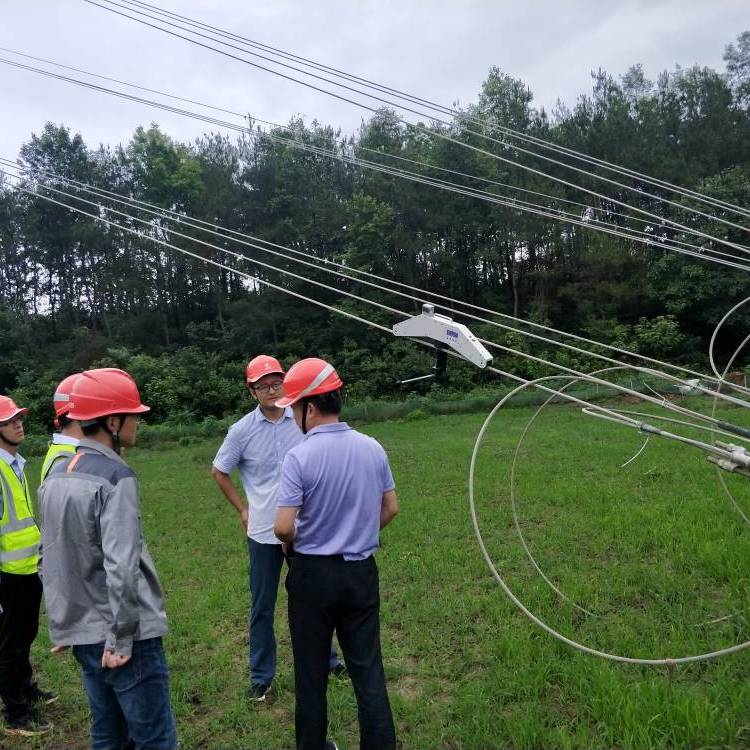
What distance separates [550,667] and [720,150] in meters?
38.5

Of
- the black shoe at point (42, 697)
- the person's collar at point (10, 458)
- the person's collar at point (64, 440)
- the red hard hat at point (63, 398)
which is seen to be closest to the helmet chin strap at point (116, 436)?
the red hard hat at point (63, 398)

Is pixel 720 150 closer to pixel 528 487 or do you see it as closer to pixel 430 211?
pixel 430 211

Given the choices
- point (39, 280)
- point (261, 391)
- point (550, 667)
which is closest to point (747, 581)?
point (550, 667)

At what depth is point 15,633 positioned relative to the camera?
3518 millimetres

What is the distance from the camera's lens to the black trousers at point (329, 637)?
253cm

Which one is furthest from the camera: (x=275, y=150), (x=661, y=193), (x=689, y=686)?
(x=275, y=150)

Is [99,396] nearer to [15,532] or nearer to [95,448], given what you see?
[95,448]

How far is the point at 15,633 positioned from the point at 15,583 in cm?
30

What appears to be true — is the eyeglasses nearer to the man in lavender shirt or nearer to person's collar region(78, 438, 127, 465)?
the man in lavender shirt

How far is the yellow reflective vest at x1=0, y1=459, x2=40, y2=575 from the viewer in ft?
11.3

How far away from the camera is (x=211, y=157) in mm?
43938

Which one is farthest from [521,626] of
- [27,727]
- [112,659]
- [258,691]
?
[27,727]

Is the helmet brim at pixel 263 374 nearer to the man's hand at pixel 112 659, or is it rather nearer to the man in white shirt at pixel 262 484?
the man in white shirt at pixel 262 484

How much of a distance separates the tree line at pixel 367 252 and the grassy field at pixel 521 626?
67.6ft
